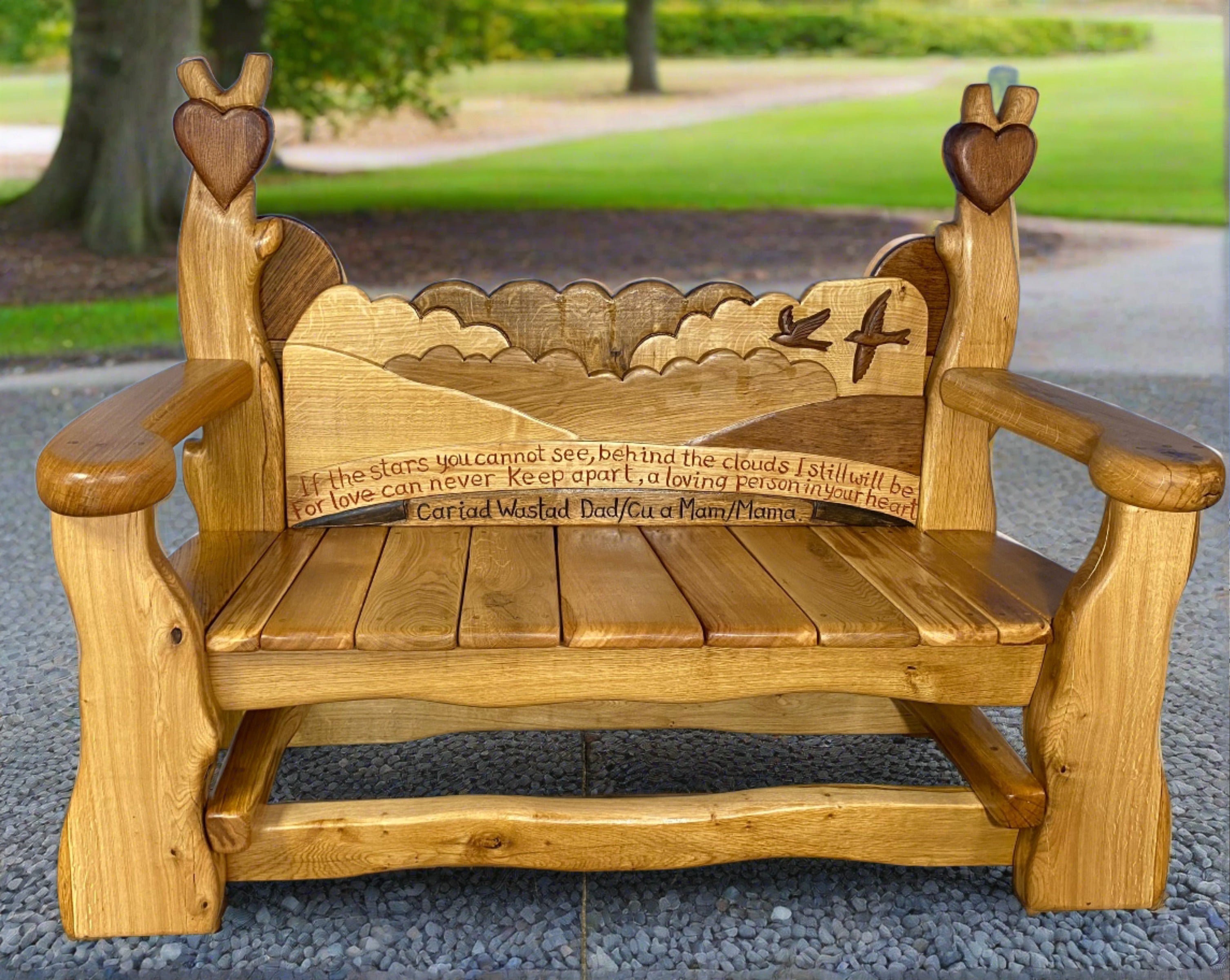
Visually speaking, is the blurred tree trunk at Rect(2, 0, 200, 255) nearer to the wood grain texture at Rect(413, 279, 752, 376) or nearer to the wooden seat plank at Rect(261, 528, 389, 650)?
the wood grain texture at Rect(413, 279, 752, 376)

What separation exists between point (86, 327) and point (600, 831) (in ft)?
23.1

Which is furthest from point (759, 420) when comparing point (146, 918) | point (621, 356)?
point (146, 918)

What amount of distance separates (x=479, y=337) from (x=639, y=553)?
46cm

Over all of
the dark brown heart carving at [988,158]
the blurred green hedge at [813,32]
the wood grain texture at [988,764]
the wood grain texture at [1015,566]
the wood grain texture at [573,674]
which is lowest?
the wood grain texture at [988,764]

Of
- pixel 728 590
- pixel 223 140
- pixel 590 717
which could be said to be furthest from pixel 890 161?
pixel 728 590

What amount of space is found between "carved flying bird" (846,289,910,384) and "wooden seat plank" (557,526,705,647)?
49cm

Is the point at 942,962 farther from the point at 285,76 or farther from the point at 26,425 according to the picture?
the point at 285,76

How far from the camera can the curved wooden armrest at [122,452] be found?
154 cm

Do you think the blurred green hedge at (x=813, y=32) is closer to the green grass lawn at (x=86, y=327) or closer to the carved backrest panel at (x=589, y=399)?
the green grass lawn at (x=86, y=327)

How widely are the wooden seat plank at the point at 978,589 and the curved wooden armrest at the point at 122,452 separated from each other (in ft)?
3.76

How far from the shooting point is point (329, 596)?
178 centimetres

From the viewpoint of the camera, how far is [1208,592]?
3.51 meters

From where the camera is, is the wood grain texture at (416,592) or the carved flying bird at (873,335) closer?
the wood grain texture at (416,592)

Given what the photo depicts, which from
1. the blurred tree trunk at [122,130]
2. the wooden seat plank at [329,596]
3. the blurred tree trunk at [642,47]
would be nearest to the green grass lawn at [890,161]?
the blurred tree trunk at [642,47]
